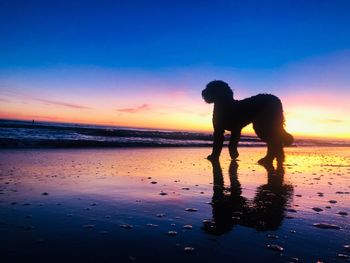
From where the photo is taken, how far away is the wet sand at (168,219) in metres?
2.32

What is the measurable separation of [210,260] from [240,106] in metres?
7.89

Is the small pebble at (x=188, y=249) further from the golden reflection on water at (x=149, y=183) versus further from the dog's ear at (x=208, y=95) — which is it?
the dog's ear at (x=208, y=95)

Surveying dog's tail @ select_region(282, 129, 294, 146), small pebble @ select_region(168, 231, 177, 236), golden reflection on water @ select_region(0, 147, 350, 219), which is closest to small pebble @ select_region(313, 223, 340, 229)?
golden reflection on water @ select_region(0, 147, 350, 219)

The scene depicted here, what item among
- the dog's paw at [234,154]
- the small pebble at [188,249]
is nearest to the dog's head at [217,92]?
the dog's paw at [234,154]

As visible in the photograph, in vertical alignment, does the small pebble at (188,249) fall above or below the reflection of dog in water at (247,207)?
below

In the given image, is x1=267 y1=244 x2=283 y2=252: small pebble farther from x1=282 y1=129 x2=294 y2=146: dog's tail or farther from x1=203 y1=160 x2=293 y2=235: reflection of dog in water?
x1=282 y1=129 x2=294 y2=146: dog's tail

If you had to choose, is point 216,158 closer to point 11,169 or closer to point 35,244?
point 11,169

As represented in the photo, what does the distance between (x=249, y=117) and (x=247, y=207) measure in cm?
601

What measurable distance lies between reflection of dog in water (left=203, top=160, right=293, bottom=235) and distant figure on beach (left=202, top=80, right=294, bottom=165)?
3.62 meters

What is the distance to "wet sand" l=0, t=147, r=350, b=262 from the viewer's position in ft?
7.62

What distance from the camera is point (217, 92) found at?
33.8ft

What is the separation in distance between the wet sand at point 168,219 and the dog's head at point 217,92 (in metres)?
4.81

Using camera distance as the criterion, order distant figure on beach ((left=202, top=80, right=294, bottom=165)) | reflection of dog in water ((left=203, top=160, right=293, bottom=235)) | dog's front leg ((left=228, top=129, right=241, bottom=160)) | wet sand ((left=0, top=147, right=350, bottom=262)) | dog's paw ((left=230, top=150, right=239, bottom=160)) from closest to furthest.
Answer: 1. wet sand ((left=0, top=147, right=350, bottom=262))
2. reflection of dog in water ((left=203, top=160, right=293, bottom=235))
3. distant figure on beach ((left=202, top=80, right=294, bottom=165))
4. dog's front leg ((left=228, top=129, right=241, bottom=160))
5. dog's paw ((left=230, top=150, right=239, bottom=160))

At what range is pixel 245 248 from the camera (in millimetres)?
2443
